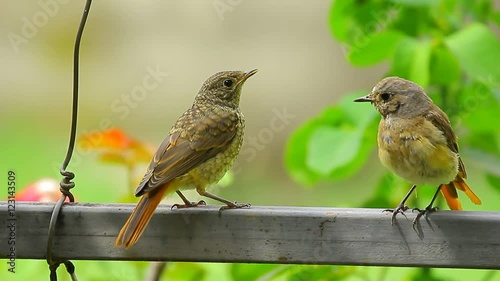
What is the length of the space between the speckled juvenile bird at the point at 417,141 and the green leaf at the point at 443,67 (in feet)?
1.04

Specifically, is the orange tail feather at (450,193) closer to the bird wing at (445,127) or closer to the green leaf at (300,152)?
the bird wing at (445,127)

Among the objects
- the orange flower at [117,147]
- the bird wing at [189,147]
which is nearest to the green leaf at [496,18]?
the bird wing at [189,147]

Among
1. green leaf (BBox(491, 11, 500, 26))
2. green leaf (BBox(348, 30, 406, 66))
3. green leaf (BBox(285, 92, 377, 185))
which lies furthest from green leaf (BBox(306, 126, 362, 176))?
green leaf (BBox(491, 11, 500, 26))

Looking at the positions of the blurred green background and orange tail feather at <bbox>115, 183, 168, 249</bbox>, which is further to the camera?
the blurred green background

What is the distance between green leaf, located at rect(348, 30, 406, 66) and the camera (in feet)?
9.92

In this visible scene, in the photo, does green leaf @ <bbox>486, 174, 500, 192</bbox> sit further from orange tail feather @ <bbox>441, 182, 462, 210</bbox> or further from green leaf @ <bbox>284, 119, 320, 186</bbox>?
green leaf @ <bbox>284, 119, 320, 186</bbox>

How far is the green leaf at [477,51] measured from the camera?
285 centimetres

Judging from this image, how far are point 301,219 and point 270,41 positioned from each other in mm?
6245

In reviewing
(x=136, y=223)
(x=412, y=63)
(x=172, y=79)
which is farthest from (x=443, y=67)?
(x=172, y=79)

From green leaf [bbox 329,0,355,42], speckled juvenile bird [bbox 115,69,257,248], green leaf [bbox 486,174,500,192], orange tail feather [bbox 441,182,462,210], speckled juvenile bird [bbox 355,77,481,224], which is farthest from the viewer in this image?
green leaf [bbox 329,0,355,42]

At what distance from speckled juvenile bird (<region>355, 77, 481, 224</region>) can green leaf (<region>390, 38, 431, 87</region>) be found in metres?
0.20

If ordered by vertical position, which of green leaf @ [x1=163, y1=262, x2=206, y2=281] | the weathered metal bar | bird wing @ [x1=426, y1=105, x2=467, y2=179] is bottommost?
green leaf @ [x1=163, y1=262, x2=206, y2=281]

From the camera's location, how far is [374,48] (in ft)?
10.00

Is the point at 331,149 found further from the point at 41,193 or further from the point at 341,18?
the point at 41,193
